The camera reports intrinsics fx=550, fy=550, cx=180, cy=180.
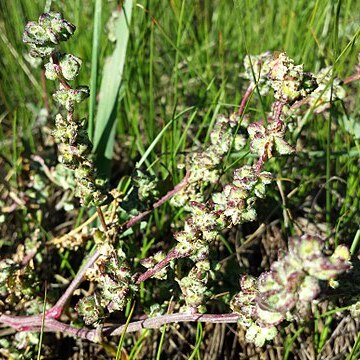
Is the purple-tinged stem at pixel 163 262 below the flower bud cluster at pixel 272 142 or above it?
below

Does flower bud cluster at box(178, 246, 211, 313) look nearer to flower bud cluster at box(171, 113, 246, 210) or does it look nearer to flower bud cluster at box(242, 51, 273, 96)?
flower bud cluster at box(171, 113, 246, 210)

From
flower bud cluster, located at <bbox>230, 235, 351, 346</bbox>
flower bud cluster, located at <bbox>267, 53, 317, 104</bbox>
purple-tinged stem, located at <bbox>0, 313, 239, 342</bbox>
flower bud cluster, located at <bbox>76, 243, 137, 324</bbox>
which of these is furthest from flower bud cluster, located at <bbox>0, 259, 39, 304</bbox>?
flower bud cluster, located at <bbox>267, 53, 317, 104</bbox>

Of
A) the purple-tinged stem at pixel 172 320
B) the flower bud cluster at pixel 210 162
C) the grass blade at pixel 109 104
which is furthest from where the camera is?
the grass blade at pixel 109 104

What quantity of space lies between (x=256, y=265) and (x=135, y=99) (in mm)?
872

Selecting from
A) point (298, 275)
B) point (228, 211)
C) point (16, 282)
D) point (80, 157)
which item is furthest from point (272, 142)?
point (16, 282)

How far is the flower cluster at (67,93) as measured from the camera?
1436 millimetres

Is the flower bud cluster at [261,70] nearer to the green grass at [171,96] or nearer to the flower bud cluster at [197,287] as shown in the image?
the green grass at [171,96]

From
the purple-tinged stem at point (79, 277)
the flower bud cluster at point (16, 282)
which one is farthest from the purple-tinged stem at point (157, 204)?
the flower bud cluster at point (16, 282)

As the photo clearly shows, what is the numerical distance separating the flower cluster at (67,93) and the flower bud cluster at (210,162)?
266mm

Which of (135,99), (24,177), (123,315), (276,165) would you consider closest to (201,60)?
(135,99)

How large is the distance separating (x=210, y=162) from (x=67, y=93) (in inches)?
18.7

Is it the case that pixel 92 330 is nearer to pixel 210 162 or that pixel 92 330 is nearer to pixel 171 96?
pixel 210 162

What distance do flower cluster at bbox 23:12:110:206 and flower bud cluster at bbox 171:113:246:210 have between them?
27 cm

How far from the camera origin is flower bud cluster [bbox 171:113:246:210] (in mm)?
1688
